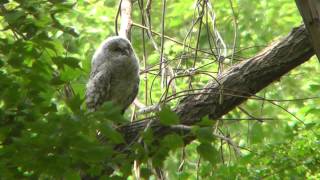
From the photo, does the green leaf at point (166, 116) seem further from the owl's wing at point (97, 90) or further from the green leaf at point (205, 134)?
the owl's wing at point (97, 90)

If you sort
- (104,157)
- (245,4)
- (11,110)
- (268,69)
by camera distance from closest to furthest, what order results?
(104,157)
(11,110)
(268,69)
(245,4)

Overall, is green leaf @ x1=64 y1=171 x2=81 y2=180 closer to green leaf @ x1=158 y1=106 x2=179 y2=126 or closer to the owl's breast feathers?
green leaf @ x1=158 y1=106 x2=179 y2=126

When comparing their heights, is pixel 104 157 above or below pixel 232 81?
above

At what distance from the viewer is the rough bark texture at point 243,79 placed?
3572 millimetres

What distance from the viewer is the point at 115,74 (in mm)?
5230

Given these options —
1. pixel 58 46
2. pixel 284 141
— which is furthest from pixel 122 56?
pixel 58 46

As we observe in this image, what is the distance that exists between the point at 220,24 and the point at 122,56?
291 cm

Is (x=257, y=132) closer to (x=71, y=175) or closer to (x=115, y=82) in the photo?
(x=71, y=175)

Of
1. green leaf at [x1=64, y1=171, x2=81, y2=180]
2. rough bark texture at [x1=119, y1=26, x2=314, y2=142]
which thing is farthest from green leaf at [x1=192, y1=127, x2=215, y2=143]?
rough bark texture at [x1=119, y1=26, x2=314, y2=142]

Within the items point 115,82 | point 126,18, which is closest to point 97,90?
point 115,82

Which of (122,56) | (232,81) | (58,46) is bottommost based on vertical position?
(122,56)

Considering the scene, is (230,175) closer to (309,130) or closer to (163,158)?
(309,130)

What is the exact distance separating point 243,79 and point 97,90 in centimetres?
177

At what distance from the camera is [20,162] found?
220 cm
